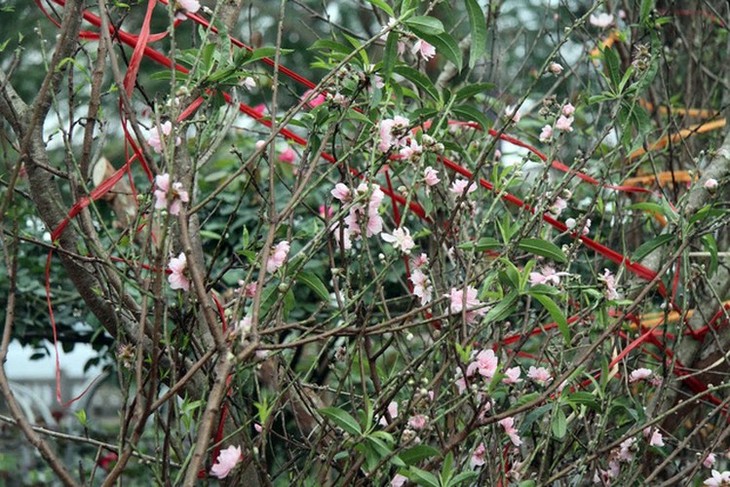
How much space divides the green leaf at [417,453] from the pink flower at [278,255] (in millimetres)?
422

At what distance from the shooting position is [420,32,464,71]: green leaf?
1.88 m

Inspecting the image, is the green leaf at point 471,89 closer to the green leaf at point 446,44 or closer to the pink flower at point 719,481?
the green leaf at point 446,44

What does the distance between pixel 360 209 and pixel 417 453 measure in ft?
1.54

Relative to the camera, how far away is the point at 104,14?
1760 millimetres

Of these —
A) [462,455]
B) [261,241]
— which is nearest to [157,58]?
[261,241]

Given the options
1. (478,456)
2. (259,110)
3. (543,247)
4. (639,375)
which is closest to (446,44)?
(543,247)

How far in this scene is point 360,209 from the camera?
6.23ft

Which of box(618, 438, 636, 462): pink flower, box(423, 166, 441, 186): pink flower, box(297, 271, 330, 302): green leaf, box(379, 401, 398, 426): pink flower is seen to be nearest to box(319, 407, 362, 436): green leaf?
box(297, 271, 330, 302): green leaf

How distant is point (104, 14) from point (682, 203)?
1383 mm

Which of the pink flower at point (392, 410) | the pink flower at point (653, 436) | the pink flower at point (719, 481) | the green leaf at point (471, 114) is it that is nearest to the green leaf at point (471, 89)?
the green leaf at point (471, 114)

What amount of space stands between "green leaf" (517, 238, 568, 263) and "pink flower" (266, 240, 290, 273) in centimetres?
45

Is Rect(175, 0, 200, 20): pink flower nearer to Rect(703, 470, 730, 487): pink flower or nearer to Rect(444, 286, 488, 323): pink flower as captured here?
Rect(444, 286, 488, 323): pink flower

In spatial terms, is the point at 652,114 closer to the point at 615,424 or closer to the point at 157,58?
the point at 615,424

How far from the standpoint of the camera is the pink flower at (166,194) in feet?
5.24
